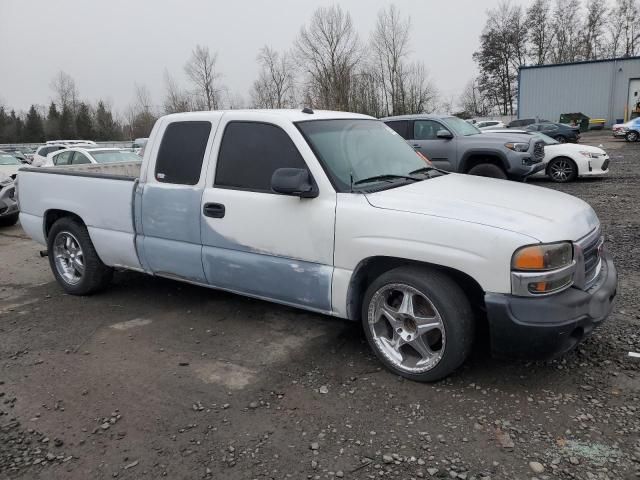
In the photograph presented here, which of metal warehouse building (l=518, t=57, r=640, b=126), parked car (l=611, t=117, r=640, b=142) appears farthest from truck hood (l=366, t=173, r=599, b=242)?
metal warehouse building (l=518, t=57, r=640, b=126)

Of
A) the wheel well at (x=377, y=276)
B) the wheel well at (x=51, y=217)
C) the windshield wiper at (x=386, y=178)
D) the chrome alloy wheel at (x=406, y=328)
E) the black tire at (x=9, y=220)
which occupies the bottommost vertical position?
the black tire at (x=9, y=220)

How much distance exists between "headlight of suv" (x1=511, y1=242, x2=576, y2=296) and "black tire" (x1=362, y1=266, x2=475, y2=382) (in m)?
0.37

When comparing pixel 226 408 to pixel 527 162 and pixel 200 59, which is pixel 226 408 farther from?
pixel 200 59

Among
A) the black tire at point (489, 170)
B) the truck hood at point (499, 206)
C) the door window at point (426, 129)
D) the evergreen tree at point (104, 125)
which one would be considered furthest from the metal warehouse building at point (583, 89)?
the evergreen tree at point (104, 125)

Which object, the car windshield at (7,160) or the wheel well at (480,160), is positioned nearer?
the wheel well at (480,160)

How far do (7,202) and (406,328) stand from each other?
9749 millimetres

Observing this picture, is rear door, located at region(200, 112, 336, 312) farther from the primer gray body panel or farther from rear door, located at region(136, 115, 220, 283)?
rear door, located at region(136, 115, 220, 283)

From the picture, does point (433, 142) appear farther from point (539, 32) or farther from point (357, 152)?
point (539, 32)

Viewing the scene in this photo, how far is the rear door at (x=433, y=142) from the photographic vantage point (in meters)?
11.2

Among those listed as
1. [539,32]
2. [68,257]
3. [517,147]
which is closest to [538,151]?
[517,147]

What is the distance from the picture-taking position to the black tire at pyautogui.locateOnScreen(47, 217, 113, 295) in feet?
17.6

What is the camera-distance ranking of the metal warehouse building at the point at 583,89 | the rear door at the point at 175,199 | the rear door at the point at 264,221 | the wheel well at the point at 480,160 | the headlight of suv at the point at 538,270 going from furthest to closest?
1. the metal warehouse building at the point at 583,89
2. the wheel well at the point at 480,160
3. the rear door at the point at 175,199
4. the rear door at the point at 264,221
5. the headlight of suv at the point at 538,270

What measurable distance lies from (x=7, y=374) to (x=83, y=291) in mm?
1708

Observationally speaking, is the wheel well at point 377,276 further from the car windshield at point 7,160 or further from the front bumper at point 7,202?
the car windshield at point 7,160
